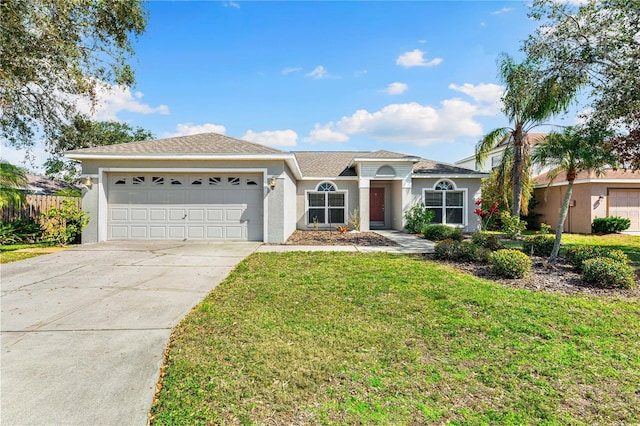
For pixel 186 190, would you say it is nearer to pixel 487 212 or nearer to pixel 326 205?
pixel 326 205

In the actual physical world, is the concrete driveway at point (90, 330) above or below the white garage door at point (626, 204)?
below

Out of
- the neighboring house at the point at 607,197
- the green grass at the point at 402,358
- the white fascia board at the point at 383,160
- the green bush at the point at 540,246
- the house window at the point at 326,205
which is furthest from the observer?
the house window at the point at 326,205

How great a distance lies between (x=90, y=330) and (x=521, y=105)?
587 inches

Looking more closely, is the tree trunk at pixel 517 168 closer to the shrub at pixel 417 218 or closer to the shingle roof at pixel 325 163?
the shrub at pixel 417 218

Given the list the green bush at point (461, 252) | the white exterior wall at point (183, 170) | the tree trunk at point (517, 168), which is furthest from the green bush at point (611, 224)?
the white exterior wall at point (183, 170)

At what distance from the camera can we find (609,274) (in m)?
5.77

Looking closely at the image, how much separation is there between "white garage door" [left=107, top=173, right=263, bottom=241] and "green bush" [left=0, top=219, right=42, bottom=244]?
8.39 ft

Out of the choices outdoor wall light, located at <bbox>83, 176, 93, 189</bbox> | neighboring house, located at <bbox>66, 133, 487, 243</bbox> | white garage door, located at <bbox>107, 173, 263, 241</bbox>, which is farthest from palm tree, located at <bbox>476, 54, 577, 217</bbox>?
outdoor wall light, located at <bbox>83, 176, 93, 189</bbox>

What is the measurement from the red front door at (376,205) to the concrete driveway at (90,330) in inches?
438

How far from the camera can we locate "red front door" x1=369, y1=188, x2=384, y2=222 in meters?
17.7

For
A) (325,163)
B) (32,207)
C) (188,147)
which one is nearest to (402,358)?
(188,147)

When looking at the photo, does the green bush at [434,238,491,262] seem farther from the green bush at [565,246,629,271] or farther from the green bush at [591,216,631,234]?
the green bush at [591,216,631,234]

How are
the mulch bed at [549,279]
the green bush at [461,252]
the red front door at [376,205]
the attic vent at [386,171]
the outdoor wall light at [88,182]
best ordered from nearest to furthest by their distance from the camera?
1. the mulch bed at [549,279]
2. the green bush at [461,252]
3. the outdoor wall light at [88,182]
4. the attic vent at [386,171]
5. the red front door at [376,205]

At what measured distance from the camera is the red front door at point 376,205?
17.7m
